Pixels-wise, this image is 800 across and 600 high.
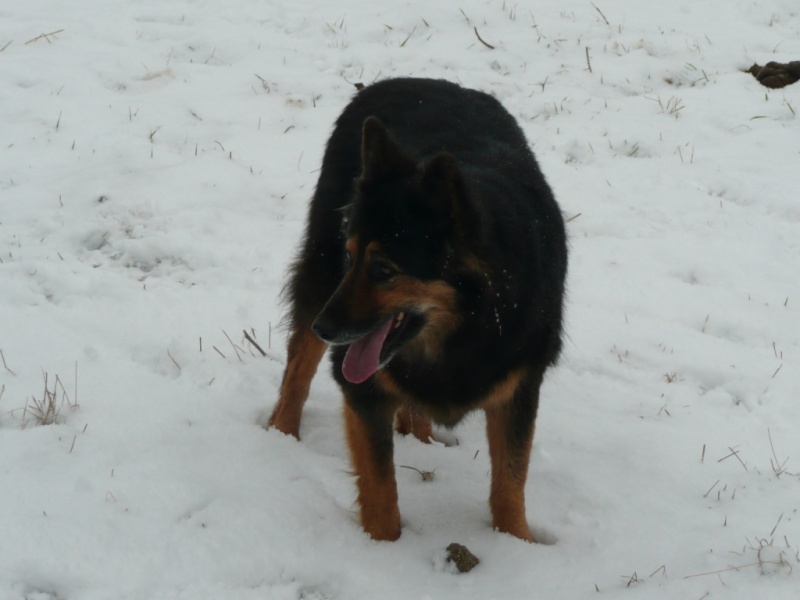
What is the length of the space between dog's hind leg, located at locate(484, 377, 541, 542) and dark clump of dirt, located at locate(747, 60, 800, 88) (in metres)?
5.81

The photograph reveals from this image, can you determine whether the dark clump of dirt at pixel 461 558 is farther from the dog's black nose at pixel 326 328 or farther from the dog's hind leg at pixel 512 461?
the dog's black nose at pixel 326 328

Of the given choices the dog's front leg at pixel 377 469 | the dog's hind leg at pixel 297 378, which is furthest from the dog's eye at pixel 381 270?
the dog's hind leg at pixel 297 378

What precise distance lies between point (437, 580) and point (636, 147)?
4.97 meters

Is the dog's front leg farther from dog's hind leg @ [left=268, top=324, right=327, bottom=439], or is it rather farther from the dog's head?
dog's hind leg @ [left=268, top=324, right=327, bottom=439]

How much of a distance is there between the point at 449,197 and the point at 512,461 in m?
1.29

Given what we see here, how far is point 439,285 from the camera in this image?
310cm

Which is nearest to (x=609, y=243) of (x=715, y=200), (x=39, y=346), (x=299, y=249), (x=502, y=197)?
(x=715, y=200)

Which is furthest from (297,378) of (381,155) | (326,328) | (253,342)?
(381,155)

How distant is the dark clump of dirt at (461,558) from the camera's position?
3.36 metres

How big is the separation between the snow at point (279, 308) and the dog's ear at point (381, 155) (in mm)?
1488

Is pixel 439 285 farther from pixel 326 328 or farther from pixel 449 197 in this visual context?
pixel 326 328

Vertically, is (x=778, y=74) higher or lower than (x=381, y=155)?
lower

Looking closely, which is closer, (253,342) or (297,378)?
(297,378)

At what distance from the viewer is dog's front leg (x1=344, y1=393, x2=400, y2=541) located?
3539 millimetres
